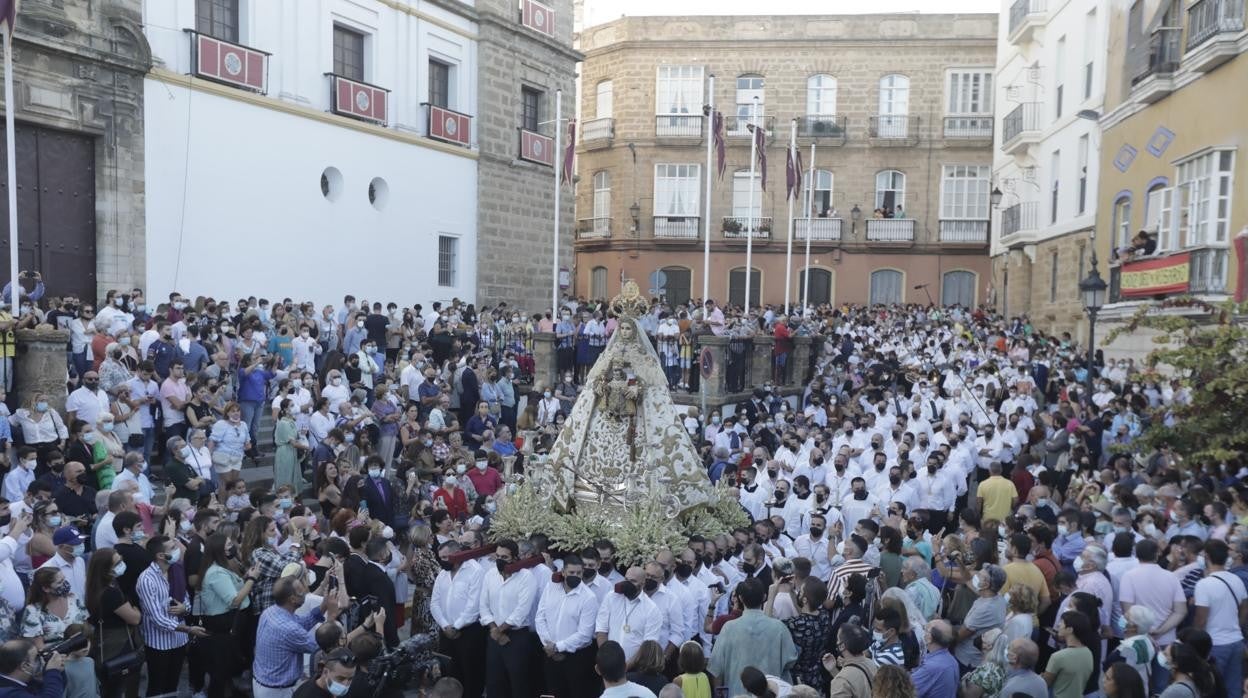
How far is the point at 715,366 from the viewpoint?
1855cm

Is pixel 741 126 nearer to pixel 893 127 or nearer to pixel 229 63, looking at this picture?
pixel 893 127

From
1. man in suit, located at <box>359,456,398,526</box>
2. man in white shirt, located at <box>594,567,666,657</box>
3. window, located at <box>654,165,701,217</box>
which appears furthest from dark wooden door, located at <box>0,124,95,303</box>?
window, located at <box>654,165,701,217</box>

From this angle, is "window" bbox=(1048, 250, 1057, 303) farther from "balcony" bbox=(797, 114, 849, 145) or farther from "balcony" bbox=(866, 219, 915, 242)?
"balcony" bbox=(797, 114, 849, 145)

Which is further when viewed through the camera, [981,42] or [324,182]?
[981,42]

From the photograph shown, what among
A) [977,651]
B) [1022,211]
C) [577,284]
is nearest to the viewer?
[977,651]

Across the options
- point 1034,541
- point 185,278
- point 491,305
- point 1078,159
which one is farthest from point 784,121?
point 1034,541

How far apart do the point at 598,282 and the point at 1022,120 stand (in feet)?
56.2

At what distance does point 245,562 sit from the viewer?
26.6 feet

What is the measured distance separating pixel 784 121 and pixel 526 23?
14.0 metres

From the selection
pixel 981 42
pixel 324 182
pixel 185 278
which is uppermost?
pixel 981 42

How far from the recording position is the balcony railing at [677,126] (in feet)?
125

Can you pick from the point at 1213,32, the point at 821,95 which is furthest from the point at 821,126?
the point at 1213,32

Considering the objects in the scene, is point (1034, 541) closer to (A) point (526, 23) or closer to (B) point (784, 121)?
(A) point (526, 23)

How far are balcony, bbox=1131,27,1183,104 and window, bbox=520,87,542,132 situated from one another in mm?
14936
